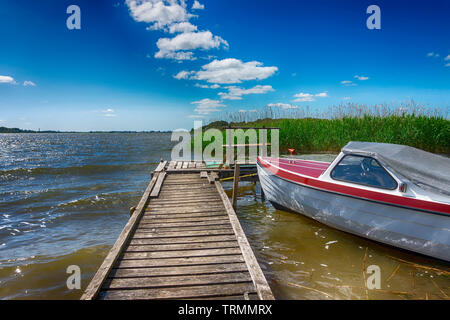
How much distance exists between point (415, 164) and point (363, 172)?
843 millimetres

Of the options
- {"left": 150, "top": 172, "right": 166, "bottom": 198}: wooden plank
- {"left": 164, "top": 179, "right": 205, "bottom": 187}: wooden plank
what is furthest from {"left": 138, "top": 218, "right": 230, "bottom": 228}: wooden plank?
{"left": 164, "top": 179, "right": 205, "bottom": 187}: wooden plank

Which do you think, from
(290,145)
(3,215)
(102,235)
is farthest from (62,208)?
(290,145)

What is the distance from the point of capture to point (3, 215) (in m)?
8.73

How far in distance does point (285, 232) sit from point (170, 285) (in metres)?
3.80

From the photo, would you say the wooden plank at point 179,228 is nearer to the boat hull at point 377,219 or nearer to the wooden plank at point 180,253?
the wooden plank at point 180,253

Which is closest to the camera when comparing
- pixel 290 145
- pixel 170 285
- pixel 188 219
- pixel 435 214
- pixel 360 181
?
pixel 170 285

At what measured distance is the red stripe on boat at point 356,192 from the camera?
4.06 m

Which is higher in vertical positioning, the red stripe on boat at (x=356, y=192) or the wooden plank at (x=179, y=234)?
the red stripe on boat at (x=356, y=192)

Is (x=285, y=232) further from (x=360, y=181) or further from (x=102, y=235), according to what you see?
(x=102, y=235)

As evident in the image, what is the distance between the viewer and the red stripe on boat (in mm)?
4064

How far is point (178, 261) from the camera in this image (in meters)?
3.97

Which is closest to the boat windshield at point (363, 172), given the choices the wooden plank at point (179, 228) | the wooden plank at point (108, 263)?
the wooden plank at point (179, 228)

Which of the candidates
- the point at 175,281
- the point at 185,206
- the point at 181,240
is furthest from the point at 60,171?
the point at 175,281

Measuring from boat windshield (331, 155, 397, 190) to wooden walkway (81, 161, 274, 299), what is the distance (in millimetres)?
2371
